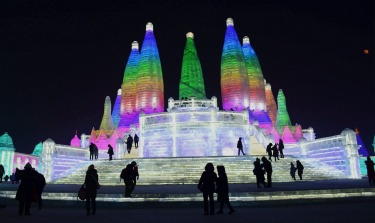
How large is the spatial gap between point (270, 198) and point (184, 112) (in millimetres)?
24073

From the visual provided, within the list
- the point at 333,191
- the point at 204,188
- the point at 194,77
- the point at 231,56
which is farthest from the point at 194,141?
the point at 204,188

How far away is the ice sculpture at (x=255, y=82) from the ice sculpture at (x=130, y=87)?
67.8 ft

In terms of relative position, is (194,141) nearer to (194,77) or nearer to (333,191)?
(194,77)

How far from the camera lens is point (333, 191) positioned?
1204cm

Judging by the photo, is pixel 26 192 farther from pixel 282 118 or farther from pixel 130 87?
pixel 282 118

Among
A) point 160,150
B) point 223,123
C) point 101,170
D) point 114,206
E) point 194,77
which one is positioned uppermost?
point 194,77

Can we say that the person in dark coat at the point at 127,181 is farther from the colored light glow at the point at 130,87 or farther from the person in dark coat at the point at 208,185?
the colored light glow at the point at 130,87

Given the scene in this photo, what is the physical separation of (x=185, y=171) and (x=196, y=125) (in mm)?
15297

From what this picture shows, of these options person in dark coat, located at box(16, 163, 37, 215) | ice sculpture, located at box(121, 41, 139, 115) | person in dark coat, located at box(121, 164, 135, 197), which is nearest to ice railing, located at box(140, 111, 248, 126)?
ice sculpture, located at box(121, 41, 139, 115)

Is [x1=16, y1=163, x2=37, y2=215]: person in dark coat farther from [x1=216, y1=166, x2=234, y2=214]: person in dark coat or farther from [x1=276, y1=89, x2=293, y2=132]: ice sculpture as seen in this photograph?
[x1=276, y1=89, x2=293, y2=132]: ice sculpture

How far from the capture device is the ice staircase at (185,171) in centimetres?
1886

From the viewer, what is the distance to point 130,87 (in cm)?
5688

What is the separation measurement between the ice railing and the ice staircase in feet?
41.5

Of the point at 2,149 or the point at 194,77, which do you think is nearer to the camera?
the point at 2,149
